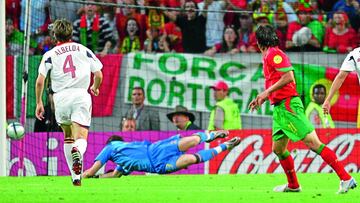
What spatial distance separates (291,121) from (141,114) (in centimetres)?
919

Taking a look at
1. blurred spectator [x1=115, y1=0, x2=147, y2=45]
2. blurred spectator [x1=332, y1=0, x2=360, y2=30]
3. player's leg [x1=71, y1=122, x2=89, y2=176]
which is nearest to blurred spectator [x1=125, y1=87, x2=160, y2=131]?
blurred spectator [x1=115, y1=0, x2=147, y2=45]

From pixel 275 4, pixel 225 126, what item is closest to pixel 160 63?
pixel 225 126

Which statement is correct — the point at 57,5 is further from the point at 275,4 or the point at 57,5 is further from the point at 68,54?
the point at 68,54

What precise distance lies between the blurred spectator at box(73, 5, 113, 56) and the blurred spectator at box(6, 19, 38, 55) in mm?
932

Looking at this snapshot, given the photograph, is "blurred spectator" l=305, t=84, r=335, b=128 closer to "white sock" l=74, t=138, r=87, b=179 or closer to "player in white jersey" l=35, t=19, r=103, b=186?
"player in white jersey" l=35, t=19, r=103, b=186

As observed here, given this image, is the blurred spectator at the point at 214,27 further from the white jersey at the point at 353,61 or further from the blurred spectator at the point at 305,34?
the white jersey at the point at 353,61

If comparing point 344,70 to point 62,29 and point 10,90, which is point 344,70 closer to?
point 62,29

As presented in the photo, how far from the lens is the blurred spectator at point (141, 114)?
22297mm

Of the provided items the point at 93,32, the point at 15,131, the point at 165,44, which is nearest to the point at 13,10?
the point at 93,32

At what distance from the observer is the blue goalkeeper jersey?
60.2 feet

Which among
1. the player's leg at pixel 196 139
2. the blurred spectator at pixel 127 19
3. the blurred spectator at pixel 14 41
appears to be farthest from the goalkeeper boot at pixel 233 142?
the blurred spectator at pixel 14 41

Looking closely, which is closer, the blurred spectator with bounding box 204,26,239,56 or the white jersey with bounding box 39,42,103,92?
the white jersey with bounding box 39,42,103,92

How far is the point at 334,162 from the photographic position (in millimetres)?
13133

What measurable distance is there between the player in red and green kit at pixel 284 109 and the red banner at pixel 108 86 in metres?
9.10
